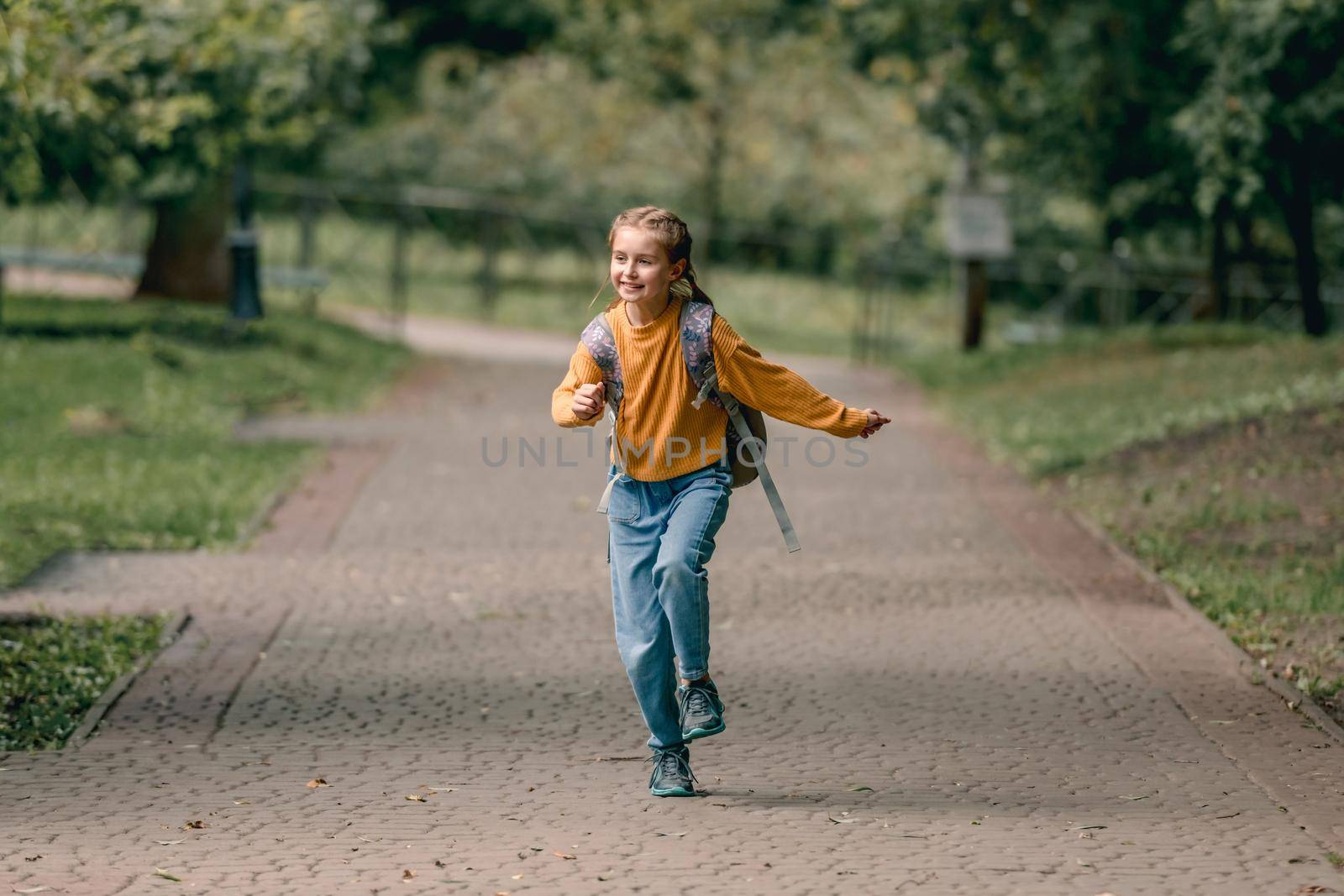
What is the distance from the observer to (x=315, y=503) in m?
11.0

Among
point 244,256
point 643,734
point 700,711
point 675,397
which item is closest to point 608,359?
point 675,397

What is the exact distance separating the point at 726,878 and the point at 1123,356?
14697mm

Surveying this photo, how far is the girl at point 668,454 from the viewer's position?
5207mm

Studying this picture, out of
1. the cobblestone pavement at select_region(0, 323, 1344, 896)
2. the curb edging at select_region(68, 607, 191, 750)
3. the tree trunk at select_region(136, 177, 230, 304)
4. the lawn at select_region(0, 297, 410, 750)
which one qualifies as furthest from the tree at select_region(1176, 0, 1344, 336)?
the tree trunk at select_region(136, 177, 230, 304)

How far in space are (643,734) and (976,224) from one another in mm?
16135

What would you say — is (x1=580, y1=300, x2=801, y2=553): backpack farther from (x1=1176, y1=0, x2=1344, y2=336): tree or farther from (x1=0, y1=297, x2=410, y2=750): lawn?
(x1=1176, y1=0, x2=1344, y2=336): tree

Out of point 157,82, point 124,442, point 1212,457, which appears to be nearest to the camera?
point 1212,457

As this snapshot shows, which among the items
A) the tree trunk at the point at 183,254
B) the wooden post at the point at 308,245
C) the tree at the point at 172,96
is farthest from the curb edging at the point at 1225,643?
the wooden post at the point at 308,245

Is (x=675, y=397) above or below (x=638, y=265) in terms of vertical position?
below

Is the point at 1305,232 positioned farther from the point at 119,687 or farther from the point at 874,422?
Answer: the point at 119,687

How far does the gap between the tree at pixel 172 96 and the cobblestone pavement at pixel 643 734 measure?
2400mm

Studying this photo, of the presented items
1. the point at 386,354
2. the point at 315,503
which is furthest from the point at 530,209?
the point at 315,503

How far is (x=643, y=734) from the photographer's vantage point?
6211 millimetres

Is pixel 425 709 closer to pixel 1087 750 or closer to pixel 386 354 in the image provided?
pixel 1087 750
